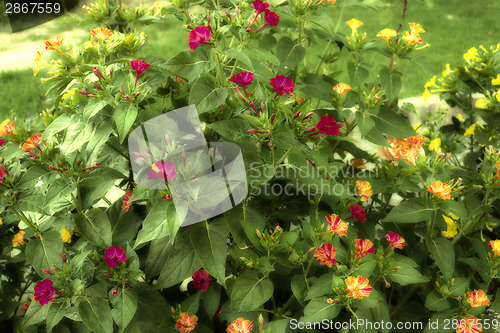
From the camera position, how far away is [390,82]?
138 cm

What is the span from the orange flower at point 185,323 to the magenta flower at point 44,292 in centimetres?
32

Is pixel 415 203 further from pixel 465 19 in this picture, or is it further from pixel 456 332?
pixel 465 19

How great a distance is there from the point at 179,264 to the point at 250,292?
0.20m

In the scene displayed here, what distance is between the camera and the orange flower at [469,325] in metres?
1.17

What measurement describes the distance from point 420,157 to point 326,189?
31 centimetres

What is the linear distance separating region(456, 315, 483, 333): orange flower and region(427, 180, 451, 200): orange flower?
345 millimetres

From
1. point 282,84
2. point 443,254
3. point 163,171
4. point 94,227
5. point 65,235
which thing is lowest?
point 443,254

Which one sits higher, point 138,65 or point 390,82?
point 138,65

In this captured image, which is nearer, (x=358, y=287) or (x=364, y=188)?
(x=358, y=287)

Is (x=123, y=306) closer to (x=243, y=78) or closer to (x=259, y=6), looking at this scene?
(x=243, y=78)

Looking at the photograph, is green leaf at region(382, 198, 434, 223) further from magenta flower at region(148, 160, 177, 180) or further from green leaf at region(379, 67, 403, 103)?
magenta flower at region(148, 160, 177, 180)

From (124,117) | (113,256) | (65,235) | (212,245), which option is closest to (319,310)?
(212,245)

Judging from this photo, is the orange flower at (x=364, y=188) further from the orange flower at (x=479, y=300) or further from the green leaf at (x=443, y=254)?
the orange flower at (x=479, y=300)

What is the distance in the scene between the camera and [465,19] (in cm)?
442
